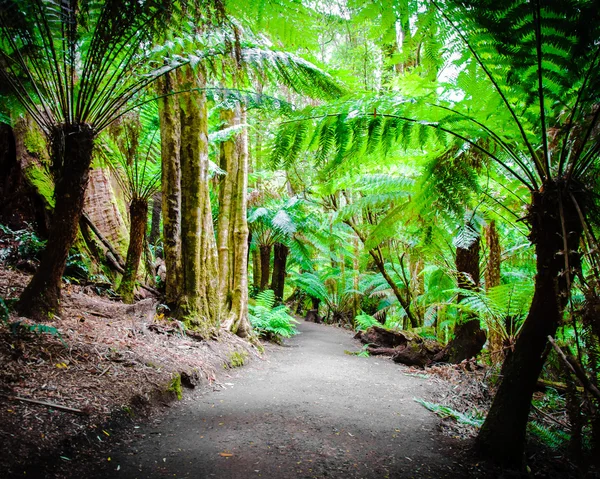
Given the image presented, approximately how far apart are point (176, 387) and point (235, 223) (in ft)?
9.78

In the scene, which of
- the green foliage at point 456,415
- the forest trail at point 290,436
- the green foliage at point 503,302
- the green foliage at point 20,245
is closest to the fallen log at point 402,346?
the forest trail at point 290,436

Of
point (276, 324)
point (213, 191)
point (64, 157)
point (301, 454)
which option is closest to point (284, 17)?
point (64, 157)

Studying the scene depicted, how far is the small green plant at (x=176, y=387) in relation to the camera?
224cm

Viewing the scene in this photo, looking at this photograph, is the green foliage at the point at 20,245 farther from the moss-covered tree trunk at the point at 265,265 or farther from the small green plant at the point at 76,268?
the moss-covered tree trunk at the point at 265,265

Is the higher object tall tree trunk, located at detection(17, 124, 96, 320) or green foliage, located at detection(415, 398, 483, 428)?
tall tree trunk, located at detection(17, 124, 96, 320)

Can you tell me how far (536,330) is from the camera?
1557 mm

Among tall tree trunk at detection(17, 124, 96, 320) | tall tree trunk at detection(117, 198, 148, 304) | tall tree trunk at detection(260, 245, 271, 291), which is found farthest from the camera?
tall tree trunk at detection(260, 245, 271, 291)

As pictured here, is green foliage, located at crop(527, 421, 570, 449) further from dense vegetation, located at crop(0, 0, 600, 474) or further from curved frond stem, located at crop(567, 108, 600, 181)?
curved frond stem, located at crop(567, 108, 600, 181)

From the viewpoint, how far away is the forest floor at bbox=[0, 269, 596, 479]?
54.0 inches

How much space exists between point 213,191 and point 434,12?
20.7ft

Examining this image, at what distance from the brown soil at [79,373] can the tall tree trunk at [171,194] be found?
52 cm

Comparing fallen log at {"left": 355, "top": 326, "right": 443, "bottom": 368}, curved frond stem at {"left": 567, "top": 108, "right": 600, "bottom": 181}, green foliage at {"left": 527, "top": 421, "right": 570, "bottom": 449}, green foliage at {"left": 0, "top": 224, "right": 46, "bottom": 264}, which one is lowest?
fallen log at {"left": 355, "top": 326, "right": 443, "bottom": 368}

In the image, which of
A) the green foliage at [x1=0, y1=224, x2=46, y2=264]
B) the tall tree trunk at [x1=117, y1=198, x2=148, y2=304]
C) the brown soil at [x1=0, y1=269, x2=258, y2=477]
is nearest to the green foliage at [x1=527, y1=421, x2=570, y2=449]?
the brown soil at [x1=0, y1=269, x2=258, y2=477]

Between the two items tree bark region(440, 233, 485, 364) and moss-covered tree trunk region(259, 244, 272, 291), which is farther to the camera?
moss-covered tree trunk region(259, 244, 272, 291)
